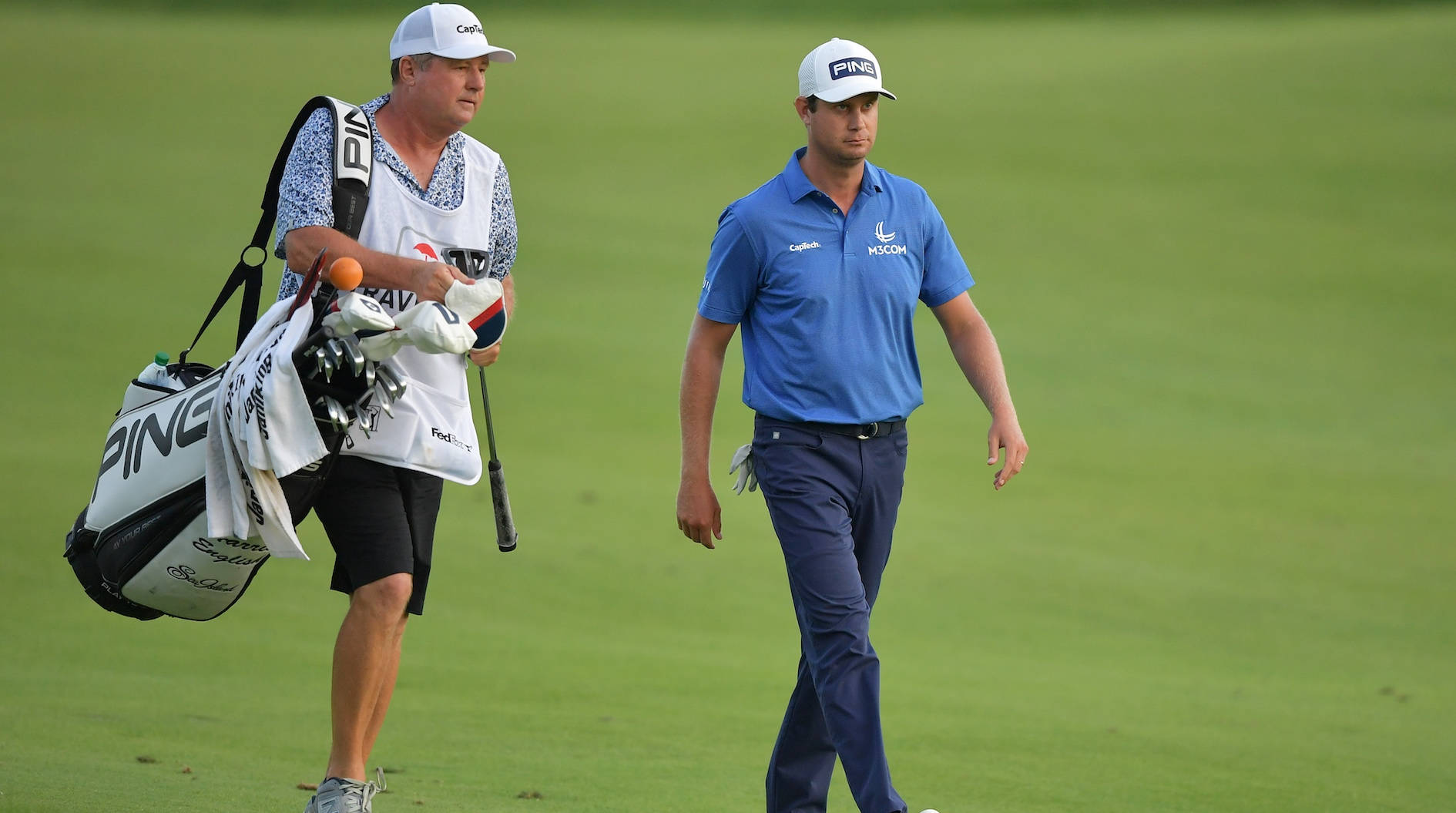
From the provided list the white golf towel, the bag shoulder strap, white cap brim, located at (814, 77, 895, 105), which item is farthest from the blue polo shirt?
the white golf towel

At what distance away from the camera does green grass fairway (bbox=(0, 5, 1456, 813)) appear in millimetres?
5879

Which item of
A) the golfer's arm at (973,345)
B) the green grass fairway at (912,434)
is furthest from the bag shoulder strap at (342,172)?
the golfer's arm at (973,345)

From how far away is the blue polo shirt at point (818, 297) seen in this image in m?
4.19

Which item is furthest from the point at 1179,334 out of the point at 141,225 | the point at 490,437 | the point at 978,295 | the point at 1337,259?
the point at 490,437

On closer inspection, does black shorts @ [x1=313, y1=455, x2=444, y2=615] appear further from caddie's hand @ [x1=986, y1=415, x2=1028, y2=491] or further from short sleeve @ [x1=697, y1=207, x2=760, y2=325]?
caddie's hand @ [x1=986, y1=415, x2=1028, y2=491]

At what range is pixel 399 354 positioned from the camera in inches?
164

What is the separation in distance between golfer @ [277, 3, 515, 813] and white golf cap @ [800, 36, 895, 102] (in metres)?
0.84

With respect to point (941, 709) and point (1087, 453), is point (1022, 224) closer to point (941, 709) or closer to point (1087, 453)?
point (1087, 453)

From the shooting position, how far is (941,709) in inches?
265

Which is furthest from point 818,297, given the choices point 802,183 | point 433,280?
point 433,280

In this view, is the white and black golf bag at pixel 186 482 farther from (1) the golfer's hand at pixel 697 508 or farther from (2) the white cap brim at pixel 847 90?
(2) the white cap brim at pixel 847 90

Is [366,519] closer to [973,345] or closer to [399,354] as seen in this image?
[399,354]

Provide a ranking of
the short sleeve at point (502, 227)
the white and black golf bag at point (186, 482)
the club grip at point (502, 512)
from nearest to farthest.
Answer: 1. the white and black golf bag at point (186, 482)
2. the short sleeve at point (502, 227)
3. the club grip at point (502, 512)

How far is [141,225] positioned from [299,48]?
814 cm
